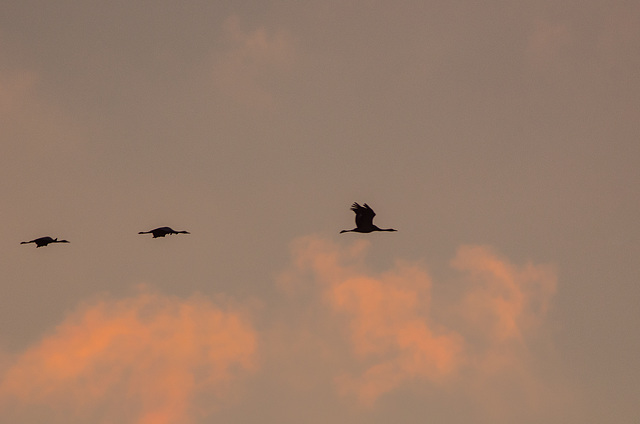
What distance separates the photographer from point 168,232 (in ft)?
272

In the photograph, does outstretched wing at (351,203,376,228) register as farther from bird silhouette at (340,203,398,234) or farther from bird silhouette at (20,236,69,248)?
bird silhouette at (20,236,69,248)

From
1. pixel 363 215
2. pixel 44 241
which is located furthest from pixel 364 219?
pixel 44 241

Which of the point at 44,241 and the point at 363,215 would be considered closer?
the point at 44,241

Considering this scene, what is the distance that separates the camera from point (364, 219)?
90125mm

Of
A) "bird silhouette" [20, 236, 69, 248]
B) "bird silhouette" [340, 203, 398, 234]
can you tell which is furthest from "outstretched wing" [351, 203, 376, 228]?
"bird silhouette" [20, 236, 69, 248]

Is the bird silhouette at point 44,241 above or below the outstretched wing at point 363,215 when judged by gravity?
below

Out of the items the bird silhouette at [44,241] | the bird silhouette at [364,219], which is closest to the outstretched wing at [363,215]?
the bird silhouette at [364,219]

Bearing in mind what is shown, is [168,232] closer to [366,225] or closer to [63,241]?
[63,241]

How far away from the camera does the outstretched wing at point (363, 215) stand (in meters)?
88.7

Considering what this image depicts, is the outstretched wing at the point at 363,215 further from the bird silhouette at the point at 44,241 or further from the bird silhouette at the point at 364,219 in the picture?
the bird silhouette at the point at 44,241

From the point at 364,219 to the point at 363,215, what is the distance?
663 mm

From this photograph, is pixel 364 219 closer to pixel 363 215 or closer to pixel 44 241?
pixel 363 215

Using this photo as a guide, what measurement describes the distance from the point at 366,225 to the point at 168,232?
1755cm

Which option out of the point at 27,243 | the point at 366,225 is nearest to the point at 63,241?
the point at 27,243
